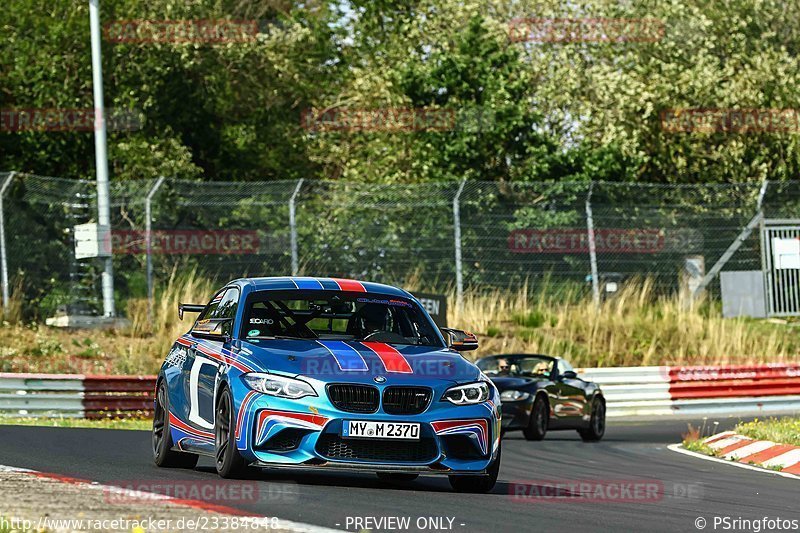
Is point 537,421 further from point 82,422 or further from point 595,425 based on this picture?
point 82,422

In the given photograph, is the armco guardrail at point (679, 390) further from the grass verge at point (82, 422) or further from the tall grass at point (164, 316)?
the tall grass at point (164, 316)

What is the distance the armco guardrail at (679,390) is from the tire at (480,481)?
12740 mm

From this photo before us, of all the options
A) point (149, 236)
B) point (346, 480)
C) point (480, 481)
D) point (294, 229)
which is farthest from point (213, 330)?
point (294, 229)

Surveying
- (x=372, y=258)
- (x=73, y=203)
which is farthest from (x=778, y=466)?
(x=73, y=203)

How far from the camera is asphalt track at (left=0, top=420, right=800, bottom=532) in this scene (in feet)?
29.7

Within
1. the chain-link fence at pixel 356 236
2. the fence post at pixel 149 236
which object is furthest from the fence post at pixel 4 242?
the fence post at pixel 149 236

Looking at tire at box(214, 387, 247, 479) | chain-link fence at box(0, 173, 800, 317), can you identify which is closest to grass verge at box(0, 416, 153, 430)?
chain-link fence at box(0, 173, 800, 317)

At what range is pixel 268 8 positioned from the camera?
169 feet

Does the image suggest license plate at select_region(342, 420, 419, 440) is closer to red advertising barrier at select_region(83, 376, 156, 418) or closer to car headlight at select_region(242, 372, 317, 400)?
car headlight at select_region(242, 372, 317, 400)

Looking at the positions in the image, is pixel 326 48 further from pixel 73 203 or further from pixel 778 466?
pixel 778 466

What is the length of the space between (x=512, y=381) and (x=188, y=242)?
9.05m

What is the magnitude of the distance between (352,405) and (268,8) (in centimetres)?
4246

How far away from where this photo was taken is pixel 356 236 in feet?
95.9

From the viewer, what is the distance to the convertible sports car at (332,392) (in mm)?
10297
